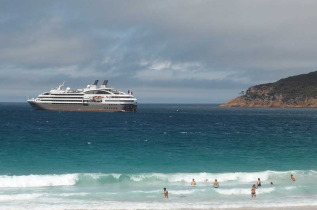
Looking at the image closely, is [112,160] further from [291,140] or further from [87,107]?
[87,107]

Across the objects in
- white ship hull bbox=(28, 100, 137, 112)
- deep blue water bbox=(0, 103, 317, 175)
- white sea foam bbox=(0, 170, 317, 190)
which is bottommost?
white sea foam bbox=(0, 170, 317, 190)

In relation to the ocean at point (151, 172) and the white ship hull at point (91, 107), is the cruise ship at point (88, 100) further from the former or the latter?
the ocean at point (151, 172)

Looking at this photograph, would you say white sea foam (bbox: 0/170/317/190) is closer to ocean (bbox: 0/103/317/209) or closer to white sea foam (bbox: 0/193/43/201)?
ocean (bbox: 0/103/317/209)

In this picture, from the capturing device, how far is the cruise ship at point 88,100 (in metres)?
163

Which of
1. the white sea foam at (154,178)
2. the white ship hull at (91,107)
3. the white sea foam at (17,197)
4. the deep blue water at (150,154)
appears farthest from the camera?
the white ship hull at (91,107)

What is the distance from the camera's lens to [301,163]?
4444 cm

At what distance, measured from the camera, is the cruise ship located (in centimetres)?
16275

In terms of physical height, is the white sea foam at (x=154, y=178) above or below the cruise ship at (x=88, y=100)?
below

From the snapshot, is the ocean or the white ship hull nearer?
the ocean

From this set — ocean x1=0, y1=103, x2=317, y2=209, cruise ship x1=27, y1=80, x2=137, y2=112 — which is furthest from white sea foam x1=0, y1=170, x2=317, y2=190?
cruise ship x1=27, y1=80, x2=137, y2=112

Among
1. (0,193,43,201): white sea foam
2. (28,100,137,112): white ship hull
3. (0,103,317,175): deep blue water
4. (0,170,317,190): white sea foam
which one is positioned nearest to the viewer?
(0,193,43,201): white sea foam

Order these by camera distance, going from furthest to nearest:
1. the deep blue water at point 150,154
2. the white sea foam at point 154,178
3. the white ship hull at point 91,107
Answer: the white ship hull at point 91,107
the deep blue water at point 150,154
the white sea foam at point 154,178

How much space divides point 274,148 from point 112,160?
24.6 m

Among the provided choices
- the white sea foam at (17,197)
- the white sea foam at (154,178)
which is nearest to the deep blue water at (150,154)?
the white sea foam at (154,178)
